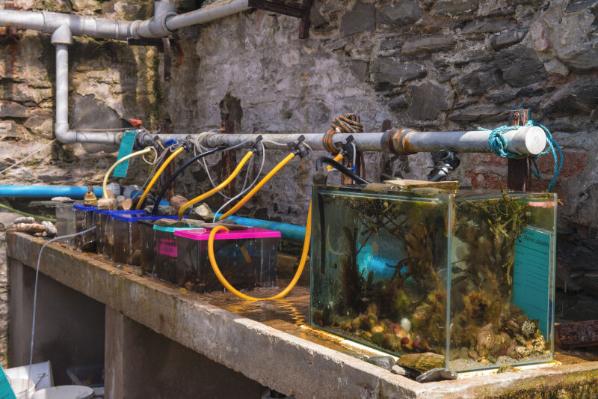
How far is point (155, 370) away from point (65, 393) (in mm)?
767

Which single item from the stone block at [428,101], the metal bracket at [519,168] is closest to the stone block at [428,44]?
the stone block at [428,101]

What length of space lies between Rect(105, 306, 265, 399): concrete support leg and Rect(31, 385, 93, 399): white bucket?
471 mm

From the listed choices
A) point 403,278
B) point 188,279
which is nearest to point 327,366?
point 403,278

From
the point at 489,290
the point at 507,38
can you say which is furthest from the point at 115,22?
the point at 489,290

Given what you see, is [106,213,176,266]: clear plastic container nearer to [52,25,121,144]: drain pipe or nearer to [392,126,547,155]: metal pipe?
[392,126,547,155]: metal pipe

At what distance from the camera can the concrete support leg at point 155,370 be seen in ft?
9.93

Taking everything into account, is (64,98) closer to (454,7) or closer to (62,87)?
(62,87)

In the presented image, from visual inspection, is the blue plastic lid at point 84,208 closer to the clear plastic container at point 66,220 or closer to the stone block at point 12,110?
the clear plastic container at point 66,220

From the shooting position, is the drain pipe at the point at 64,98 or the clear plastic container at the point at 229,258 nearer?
the clear plastic container at the point at 229,258

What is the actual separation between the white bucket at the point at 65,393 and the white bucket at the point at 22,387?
0.04 meters

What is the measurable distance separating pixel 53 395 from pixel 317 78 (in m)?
1.97

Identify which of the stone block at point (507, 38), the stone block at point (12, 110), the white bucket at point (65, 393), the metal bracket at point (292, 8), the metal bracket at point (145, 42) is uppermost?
the metal bracket at point (145, 42)

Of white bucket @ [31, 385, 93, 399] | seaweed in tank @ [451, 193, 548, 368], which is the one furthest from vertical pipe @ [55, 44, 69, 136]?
seaweed in tank @ [451, 193, 548, 368]

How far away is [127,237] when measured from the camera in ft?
10.8
